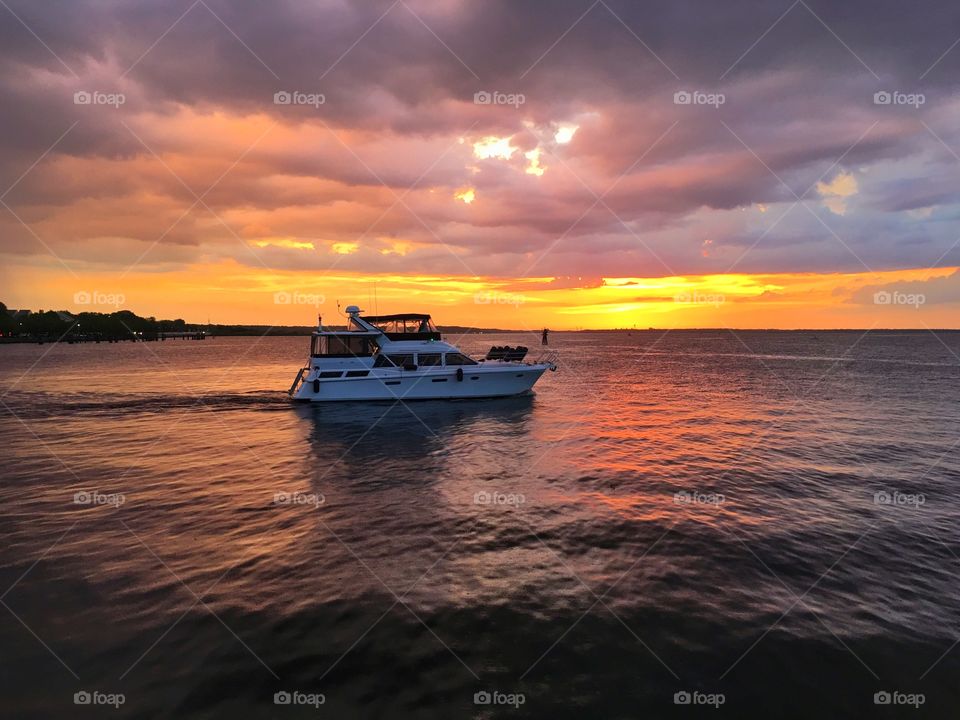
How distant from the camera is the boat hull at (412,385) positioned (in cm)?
3156

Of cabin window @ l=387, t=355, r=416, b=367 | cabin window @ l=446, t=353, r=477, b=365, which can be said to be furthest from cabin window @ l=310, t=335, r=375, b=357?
cabin window @ l=446, t=353, r=477, b=365

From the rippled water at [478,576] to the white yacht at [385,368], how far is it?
10987 mm

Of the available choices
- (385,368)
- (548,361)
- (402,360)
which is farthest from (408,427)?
(548,361)

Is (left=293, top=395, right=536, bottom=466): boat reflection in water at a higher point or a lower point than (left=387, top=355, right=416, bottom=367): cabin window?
lower

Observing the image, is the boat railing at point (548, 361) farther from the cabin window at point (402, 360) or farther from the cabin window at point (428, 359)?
the cabin window at point (402, 360)

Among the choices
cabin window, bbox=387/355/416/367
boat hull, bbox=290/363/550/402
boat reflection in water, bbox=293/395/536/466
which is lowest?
boat reflection in water, bbox=293/395/536/466

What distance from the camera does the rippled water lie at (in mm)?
6141

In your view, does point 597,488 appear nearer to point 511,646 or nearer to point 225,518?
point 511,646

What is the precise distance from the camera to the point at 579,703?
5.88 m

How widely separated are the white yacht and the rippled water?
36.0ft

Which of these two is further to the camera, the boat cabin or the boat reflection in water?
the boat cabin

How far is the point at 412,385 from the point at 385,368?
218 centimetres

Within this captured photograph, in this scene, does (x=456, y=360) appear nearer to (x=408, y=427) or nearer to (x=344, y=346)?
(x=344, y=346)

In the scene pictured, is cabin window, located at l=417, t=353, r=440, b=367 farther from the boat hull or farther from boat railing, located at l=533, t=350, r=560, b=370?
boat railing, located at l=533, t=350, r=560, b=370
